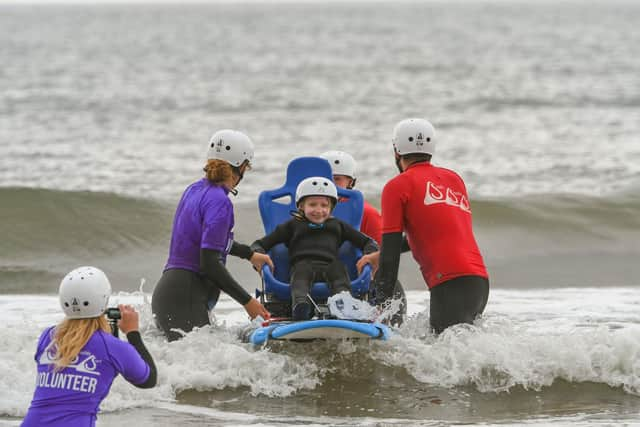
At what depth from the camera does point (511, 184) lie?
77.2ft

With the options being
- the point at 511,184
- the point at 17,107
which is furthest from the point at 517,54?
the point at 511,184

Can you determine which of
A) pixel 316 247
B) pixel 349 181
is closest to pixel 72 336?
pixel 316 247

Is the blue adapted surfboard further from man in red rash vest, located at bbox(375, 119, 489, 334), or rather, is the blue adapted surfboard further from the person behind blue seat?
the person behind blue seat

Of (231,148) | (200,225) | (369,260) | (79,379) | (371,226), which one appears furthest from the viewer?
(371,226)

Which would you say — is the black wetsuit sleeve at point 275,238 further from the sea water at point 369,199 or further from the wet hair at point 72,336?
the wet hair at point 72,336

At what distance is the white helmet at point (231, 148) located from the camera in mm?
8867

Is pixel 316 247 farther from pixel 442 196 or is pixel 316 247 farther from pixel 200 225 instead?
pixel 442 196

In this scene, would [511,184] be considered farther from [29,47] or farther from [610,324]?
[29,47]

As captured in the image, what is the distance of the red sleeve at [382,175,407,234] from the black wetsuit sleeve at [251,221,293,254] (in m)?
1.16

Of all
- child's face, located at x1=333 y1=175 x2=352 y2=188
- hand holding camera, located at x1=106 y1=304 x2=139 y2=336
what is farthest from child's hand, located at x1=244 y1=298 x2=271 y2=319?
hand holding camera, located at x1=106 y1=304 x2=139 y2=336

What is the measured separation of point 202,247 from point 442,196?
1.79m

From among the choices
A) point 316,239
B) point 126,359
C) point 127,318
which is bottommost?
point 126,359

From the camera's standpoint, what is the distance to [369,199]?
19984mm

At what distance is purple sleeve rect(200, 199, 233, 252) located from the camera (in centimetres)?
839
